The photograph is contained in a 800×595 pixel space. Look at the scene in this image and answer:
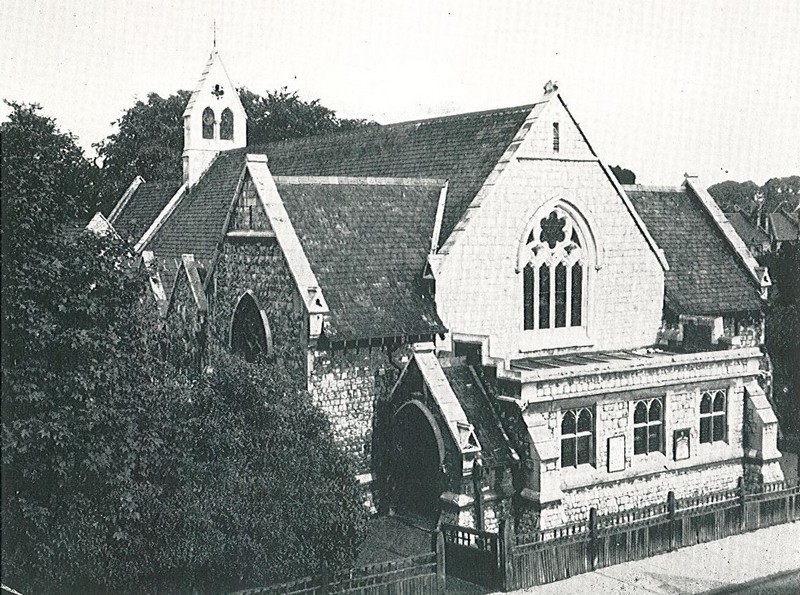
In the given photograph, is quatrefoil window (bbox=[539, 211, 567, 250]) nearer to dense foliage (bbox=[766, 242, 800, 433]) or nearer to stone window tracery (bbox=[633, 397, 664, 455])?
stone window tracery (bbox=[633, 397, 664, 455])

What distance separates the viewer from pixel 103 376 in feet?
59.1

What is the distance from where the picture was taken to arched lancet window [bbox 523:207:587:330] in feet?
96.3

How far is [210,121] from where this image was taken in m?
46.0

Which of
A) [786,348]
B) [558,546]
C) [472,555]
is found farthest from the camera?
[786,348]

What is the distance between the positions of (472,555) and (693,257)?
17.5 m

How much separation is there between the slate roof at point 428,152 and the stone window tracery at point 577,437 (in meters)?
6.84

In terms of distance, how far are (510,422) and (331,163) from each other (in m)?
15.1

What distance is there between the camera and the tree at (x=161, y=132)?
65250 millimetres

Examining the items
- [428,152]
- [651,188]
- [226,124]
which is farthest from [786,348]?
[226,124]

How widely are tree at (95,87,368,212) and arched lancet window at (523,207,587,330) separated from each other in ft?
131

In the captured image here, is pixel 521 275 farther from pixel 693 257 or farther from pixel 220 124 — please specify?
pixel 220 124

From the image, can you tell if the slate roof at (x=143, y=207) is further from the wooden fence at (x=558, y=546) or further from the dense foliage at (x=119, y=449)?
the wooden fence at (x=558, y=546)

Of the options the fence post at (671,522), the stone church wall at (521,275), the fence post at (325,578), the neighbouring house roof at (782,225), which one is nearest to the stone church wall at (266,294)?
the stone church wall at (521,275)

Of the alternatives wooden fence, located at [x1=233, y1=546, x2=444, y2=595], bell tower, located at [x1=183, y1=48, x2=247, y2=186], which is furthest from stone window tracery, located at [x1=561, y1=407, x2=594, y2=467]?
bell tower, located at [x1=183, y1=48, x2=247, y2=186]
